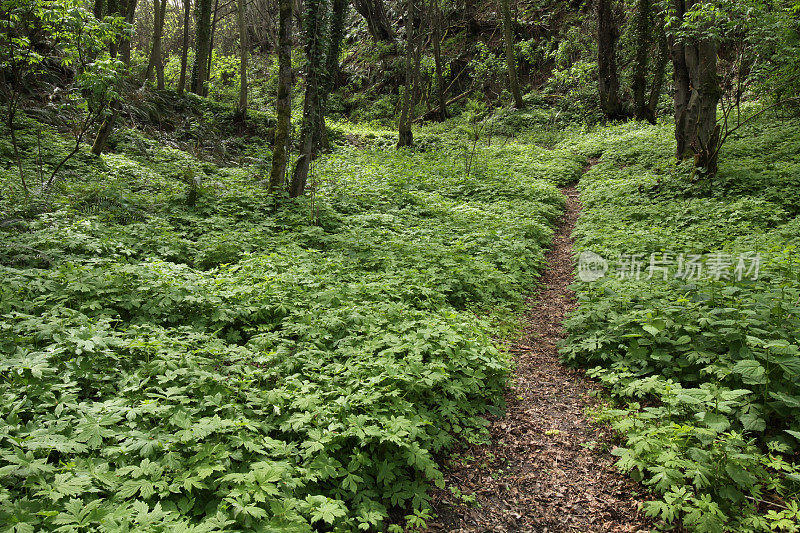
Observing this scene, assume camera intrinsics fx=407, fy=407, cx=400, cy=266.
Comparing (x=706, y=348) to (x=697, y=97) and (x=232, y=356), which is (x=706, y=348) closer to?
(x=232, y=356)

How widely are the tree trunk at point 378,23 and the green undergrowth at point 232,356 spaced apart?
1003 inches

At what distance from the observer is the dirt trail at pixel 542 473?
320 cm

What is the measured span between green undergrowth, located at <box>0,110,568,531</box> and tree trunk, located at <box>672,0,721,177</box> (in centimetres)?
463

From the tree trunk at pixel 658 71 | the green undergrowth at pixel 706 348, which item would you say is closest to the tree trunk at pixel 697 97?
the green undergrowth at pixel 706 348

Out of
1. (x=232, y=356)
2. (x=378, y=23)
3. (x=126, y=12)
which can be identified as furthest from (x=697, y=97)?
(x=378, y=23)

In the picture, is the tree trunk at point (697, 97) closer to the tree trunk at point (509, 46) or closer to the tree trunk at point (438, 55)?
the tree trunk at point (509, 46)

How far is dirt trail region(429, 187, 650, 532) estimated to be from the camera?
3.20 metres

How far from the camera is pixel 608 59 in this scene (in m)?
17.5
